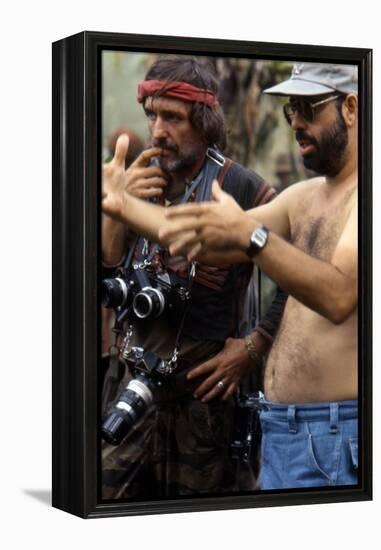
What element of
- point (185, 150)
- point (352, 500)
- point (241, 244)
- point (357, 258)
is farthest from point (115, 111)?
point (352, 500)

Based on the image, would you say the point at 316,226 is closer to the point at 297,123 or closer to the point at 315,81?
the point at 297,123

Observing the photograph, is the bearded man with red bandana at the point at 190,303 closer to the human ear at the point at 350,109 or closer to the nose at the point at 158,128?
the nose at the point at 158,128

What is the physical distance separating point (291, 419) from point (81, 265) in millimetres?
1509

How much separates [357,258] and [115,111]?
1.68 metres

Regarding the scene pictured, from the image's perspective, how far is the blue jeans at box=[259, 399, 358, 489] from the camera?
903cm

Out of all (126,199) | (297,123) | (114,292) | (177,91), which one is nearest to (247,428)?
(114,292)

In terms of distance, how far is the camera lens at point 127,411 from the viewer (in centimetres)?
860

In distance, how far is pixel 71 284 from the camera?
8641mm

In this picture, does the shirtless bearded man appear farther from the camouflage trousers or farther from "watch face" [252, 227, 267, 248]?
the camouflage trousers

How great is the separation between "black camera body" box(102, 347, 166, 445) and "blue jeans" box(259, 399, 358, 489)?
691mm

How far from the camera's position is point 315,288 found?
8945 millimetres

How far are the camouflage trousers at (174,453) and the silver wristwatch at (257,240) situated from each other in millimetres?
823

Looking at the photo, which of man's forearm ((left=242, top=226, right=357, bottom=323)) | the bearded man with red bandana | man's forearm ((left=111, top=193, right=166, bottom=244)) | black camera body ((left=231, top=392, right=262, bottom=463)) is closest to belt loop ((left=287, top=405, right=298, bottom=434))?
black camera body ((left=231, top=392, right=262, bottom=463))

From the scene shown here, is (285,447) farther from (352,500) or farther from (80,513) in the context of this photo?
(80,513)
